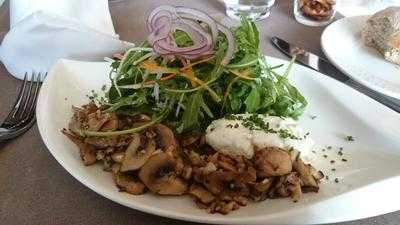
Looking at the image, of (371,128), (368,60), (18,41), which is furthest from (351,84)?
(18,41)

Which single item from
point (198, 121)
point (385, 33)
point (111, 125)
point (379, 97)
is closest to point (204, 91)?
point (198, 121)

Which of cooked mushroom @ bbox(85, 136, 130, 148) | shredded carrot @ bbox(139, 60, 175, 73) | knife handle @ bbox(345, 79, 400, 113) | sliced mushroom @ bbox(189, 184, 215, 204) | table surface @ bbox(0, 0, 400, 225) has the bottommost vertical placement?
knife handle @ bbox(345, 79, 400, 113)

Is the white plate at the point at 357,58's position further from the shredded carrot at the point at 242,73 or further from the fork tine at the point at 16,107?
the fork tine at the point at 16,107

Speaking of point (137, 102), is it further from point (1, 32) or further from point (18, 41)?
point (1, 32)

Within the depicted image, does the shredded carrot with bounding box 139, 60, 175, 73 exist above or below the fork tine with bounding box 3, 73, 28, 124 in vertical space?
above

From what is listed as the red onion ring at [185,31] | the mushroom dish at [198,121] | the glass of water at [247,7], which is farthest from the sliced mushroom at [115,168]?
the glass of water at [247,7]

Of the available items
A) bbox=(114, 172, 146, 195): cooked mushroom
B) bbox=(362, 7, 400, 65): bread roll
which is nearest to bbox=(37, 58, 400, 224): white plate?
bbox=(114, 172, 146, 195): cooked mushroom

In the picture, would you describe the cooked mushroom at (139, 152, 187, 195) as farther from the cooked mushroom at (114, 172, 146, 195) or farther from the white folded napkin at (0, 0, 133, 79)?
the white folded napkin at (0, 0, 133, 79)
